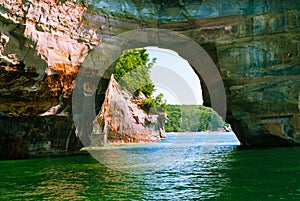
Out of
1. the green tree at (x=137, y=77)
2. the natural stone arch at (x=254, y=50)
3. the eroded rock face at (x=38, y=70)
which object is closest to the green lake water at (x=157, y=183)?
the eroded rock face at (x=38, y=70)

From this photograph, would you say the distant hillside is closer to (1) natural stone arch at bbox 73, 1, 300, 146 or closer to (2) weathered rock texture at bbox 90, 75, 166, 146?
(2) weathered rock texture at bbox 90, 75, 166, 146

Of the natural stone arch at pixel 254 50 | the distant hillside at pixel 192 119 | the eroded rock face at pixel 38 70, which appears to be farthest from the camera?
the distant hillside at pixel 192 119

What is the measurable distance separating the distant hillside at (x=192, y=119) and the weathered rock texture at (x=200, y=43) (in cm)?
7180

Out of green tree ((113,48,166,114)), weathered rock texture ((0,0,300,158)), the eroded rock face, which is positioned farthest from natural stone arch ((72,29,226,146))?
green tree ((113,48,166,114))

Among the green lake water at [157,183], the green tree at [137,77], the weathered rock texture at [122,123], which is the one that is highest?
the green tree at [137,77]

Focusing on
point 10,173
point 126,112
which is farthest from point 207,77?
point 126,112

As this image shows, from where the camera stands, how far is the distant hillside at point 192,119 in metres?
93.2

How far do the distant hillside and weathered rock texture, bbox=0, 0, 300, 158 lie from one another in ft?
236

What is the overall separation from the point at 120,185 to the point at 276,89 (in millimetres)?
11507

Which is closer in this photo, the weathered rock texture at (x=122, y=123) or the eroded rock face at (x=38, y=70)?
the eroded rock face at (x=38, y=70)

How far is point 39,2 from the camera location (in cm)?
1316

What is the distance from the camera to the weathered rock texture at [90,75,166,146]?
25953 millimetres

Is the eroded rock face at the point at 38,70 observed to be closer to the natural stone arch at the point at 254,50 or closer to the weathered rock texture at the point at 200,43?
the weathered rock texture at the point at 200,43

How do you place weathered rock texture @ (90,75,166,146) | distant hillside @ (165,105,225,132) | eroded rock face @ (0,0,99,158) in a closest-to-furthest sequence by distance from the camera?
eroded rock face @ (0,0,99,158), weathered rock texture @ (90,75,166,146), distant hillside @ (165,105,225,132)
